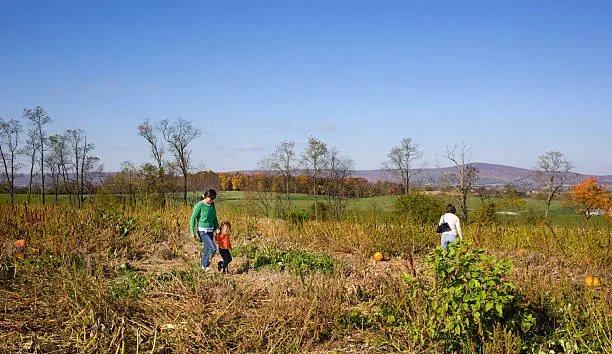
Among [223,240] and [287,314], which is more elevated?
[223,240]

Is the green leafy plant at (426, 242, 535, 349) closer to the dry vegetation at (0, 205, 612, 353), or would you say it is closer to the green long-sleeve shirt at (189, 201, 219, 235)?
the dry vegetation at (0, 205, 612, 353)

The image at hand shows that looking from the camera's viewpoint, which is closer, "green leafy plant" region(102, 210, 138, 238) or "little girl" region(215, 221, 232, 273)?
"little girl" region(215, 221, 232, 273)

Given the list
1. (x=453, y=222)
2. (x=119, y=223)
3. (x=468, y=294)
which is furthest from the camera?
(x=119, y=223)

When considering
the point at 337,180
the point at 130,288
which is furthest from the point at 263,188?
the point at 130,288

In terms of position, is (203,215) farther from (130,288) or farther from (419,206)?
(419,206)

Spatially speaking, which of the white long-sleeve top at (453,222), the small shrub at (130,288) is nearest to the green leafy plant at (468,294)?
the small shrub at (130,288)

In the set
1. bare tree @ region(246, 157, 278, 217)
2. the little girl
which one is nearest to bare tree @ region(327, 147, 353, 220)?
bare tree @ region(246, 157, 278, 217)

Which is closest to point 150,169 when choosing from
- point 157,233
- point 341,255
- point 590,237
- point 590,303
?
point 157,233

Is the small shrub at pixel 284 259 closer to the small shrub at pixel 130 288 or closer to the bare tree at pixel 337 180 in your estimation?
the small shrub at pixel 130 288

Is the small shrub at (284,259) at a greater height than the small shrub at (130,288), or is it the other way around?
the small shrub at (130,288)

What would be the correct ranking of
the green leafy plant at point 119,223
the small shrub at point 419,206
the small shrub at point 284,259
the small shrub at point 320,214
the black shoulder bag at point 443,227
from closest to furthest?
1. the small shrub at point 284,259
2. the black shoulder bag at point 443,227
3. the green leafy plant at point 119,223
4. the small shrub at point 320,214
5. the small shrub at point 419,206

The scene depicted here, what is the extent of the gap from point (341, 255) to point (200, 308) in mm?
5028

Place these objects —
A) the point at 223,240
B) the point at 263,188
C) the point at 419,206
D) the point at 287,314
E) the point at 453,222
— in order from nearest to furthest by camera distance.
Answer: the point at 287,314 → the point at 223,240 → the point at 453,222 → the point at 419,206 → the point at 263,188

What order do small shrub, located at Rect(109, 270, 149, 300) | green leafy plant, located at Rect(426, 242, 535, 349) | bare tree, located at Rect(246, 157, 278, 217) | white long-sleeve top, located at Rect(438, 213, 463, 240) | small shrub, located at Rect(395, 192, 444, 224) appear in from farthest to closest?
bare tree, located at Rect(246, 157, 278, 217) → small shrub, located at Rect(395, 192, 444, 224) → white long-sleeve top, located at Rect(438, 213, 463, 240) → small shrub, located at Rect(109, 270, 149, 300) → green leafy plant, located at Rect(426, 242, 535, 349)
